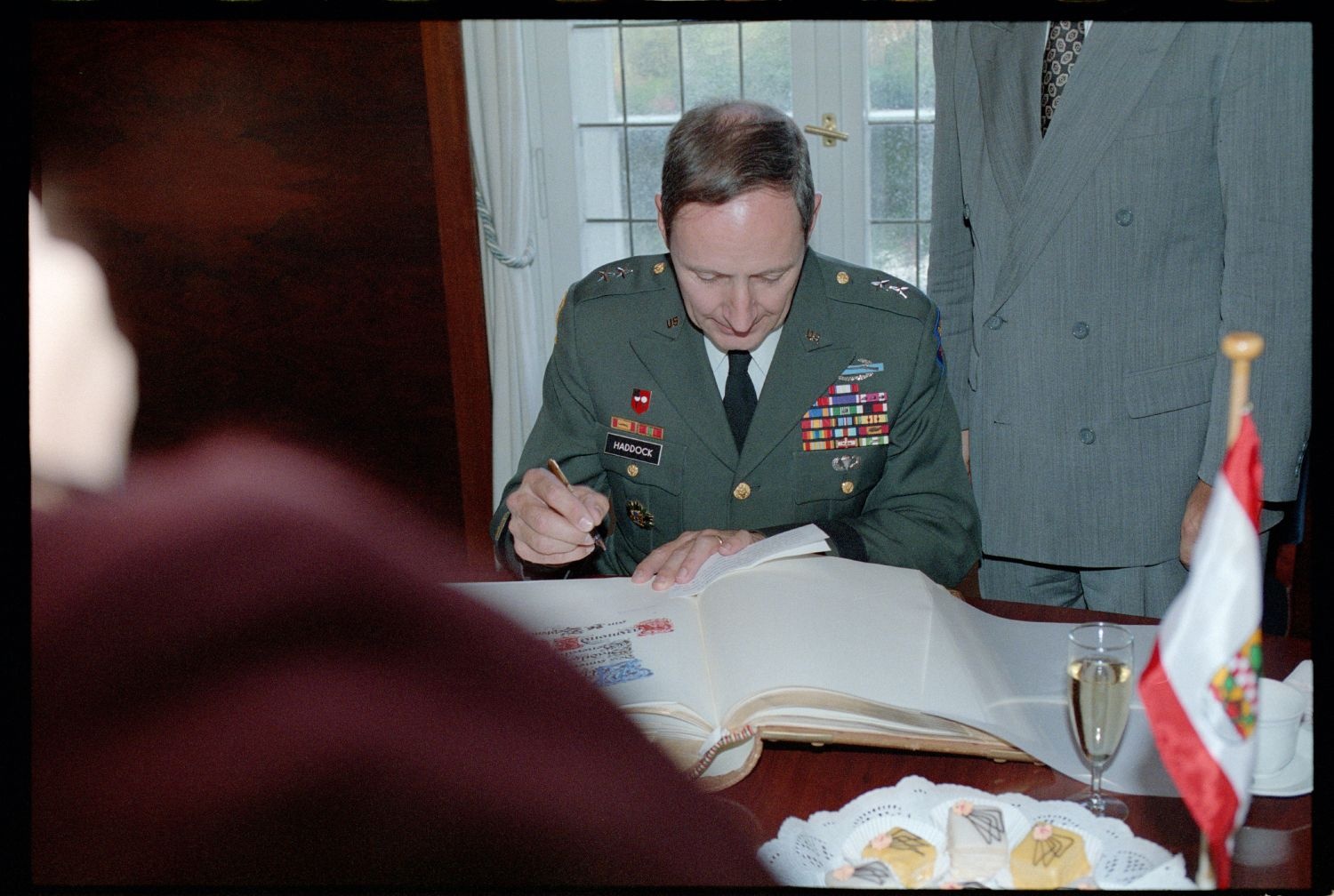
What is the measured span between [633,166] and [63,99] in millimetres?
1731

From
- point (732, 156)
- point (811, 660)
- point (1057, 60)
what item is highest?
point (1057, 60)

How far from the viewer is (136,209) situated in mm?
3619

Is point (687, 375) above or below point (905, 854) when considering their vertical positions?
above

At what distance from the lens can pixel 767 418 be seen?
6.13 ft

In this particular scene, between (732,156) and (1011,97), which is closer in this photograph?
(732,156)

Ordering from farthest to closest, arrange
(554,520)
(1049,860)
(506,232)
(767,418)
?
(506,232) < (767,418) < (554,520) < (1049,860)

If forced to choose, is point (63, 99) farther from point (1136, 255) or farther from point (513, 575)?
point (1136, 255)

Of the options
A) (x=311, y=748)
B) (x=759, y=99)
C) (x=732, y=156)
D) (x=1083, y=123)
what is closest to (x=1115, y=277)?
(x=1083, y=123)

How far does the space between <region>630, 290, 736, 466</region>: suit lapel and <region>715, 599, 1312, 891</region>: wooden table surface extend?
74 cm

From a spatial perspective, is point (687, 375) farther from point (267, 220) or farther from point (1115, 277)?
point (267, 220)

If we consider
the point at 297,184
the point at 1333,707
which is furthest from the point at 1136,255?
the point at 297,184

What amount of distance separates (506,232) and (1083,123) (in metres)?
2.06

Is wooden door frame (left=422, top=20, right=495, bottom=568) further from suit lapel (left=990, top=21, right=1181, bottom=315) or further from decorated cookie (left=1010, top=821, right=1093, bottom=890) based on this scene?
decorated cookie (left=1010, top=821, right=1093, bottom=890)

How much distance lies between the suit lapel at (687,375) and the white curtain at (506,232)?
1.67m
